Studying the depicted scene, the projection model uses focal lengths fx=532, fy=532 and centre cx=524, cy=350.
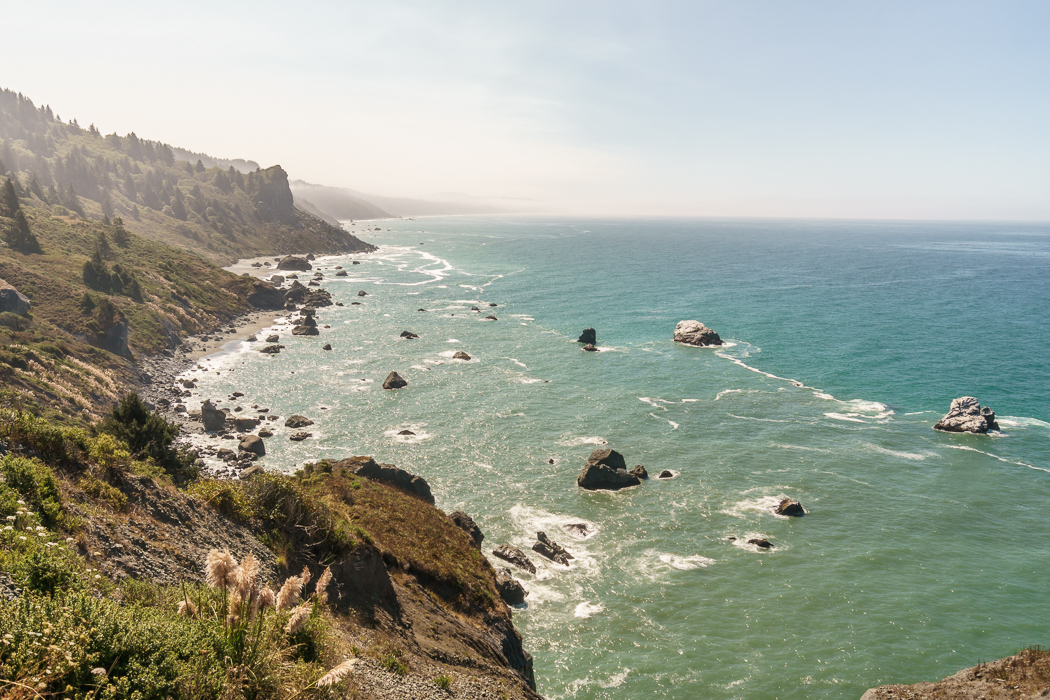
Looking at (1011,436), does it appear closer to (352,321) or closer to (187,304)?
(352,321)

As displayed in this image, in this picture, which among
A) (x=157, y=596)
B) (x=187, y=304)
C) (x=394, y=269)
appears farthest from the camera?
(x=394, y=269)

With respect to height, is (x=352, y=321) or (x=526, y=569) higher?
(x=352, y=321)

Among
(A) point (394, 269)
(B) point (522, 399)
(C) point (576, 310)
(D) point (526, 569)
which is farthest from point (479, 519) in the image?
(A) point (394, 269)

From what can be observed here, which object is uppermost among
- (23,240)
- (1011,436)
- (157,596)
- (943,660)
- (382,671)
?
(23,240)

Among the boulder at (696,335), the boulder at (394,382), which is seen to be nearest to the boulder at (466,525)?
the boulder at (394,382)

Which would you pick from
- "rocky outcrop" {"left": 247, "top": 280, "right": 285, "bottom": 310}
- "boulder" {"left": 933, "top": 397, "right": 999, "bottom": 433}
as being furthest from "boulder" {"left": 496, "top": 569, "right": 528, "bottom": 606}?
"rocky outcrop" {"left": 247, "top": 280, "right": 285, "bottom": 310}

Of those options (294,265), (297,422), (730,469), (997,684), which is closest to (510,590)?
(997,684)

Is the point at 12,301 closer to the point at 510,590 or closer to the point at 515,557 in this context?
the point at 515,557

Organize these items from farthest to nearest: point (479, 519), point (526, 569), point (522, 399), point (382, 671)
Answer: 1. point (522, 399)
2. point (479, 519)
3. point (526, 569)
4. point (382, 671)
